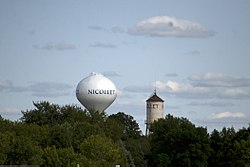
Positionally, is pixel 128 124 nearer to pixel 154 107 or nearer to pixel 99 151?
pixel 154 107

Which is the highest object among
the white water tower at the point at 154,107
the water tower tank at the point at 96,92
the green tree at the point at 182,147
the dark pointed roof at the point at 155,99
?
the dark pointed roof at the point at 155,99

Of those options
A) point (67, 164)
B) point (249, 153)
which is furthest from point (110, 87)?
point (67, 164)

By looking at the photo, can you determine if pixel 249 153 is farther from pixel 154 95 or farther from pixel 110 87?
pixel 154 95

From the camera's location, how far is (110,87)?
12862 cm

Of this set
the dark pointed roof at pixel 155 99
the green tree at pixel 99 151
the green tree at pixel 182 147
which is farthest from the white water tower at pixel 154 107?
the green tree at pixel 99 151

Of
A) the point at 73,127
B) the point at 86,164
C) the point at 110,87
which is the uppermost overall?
the point at 110,87

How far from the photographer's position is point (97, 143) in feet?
299

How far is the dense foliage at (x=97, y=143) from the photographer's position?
84500 mm

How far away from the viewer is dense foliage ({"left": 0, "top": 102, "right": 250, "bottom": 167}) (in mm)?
84500

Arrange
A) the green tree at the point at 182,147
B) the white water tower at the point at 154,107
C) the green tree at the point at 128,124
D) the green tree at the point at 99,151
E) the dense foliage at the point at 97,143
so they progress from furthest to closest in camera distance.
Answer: the white water tower at the point at 154,107
the green tree at the point at 128,124
the green tree at the point at 182,147
the green tree at the point at 99,151
the dense foliage at the point at 97,143

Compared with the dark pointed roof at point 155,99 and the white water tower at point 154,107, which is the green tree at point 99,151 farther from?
the dark pointed roof at point 155,99

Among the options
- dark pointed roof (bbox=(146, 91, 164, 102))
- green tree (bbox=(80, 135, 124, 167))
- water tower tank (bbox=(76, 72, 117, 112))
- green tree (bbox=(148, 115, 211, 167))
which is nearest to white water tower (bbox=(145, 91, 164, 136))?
dark pointed roof (bbox=(146, 91, 164, 102))

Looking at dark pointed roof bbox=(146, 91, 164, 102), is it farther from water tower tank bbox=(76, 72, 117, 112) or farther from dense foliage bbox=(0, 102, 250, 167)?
dense foliage bbox=(0, 102, 250, 167)

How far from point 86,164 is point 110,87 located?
4789 centimetres
